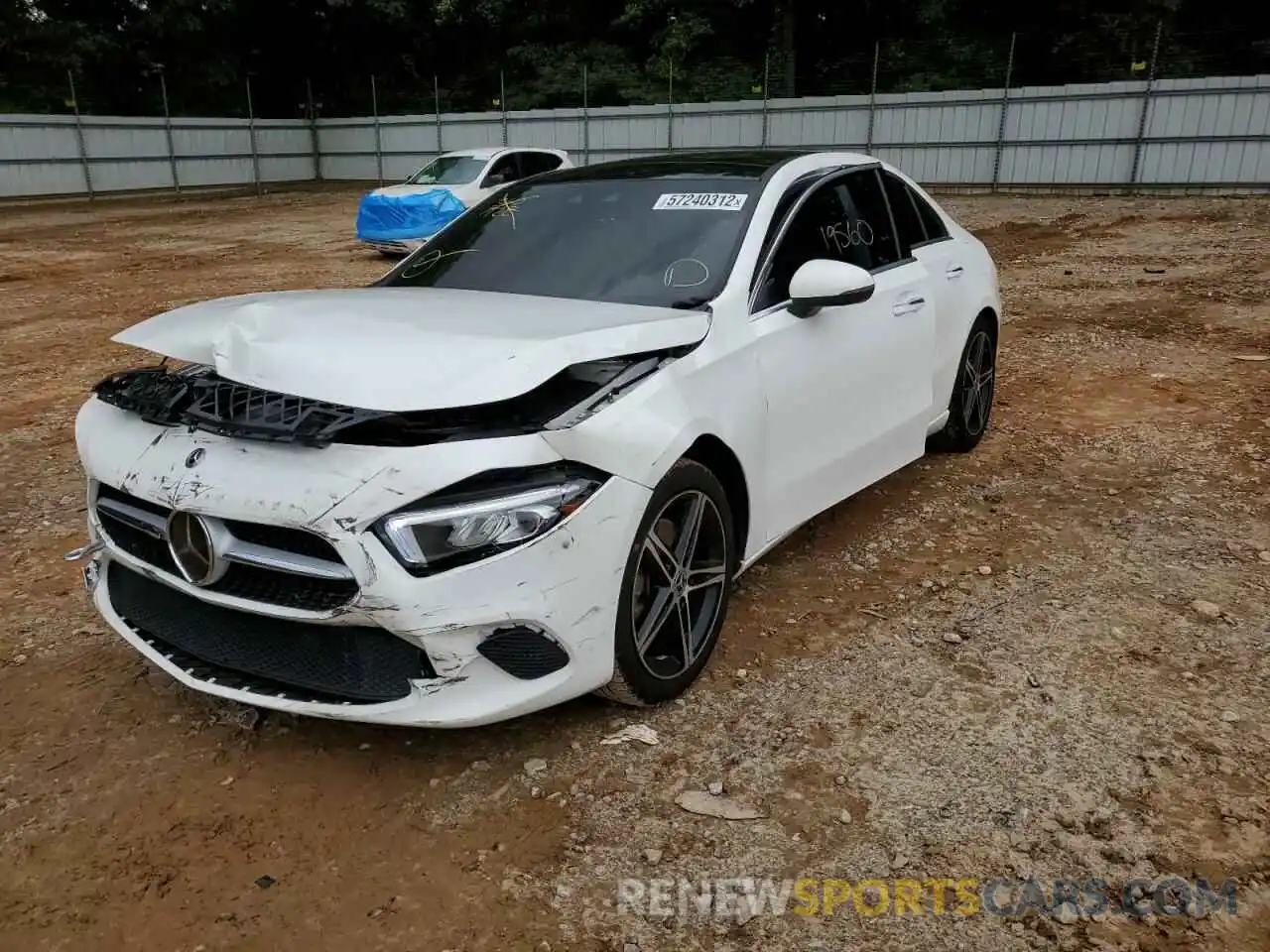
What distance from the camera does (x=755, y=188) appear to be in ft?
12.4

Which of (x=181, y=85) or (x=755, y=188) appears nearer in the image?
(x=755, y=188)

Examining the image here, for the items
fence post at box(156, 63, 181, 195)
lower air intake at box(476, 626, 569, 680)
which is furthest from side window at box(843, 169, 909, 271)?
fence post at box(156, 63, 181, 195)

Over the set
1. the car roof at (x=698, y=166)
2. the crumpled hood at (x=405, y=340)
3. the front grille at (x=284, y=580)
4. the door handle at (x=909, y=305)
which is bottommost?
the front grille at (x=284, y=580)

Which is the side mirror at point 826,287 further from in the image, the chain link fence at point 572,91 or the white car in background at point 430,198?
the chain link fence at point 572,91

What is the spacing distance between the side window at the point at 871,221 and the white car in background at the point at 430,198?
9551 millimetres

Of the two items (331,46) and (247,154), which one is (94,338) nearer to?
(247,154)

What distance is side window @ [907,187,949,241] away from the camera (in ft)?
16.1

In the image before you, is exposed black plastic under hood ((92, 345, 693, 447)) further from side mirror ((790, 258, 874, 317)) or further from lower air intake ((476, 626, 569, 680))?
side mirror ((790, 258, 874, 317))

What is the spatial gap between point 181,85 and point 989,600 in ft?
109

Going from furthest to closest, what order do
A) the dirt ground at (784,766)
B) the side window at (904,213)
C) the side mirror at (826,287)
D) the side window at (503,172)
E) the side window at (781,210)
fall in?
the side window at (503,172) → the side window at (904,213) → the side window at (781,210) → the side mirror at (826,287) → the dirt ground at (784,766)

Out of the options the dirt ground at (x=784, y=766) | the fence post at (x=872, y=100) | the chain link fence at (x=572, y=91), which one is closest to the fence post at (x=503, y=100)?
the chain link fence at (x=572, y=91)

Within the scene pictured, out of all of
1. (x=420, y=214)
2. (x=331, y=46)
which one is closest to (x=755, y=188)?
(x=420, y=214)

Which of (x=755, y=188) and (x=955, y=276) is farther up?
(x=755, y=188)

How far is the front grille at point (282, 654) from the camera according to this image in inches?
100
